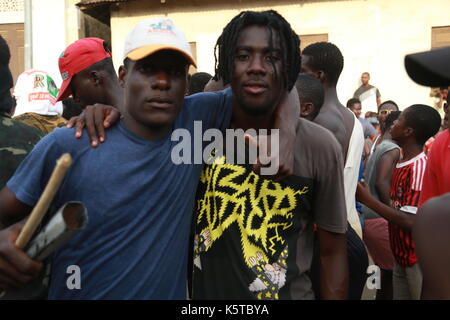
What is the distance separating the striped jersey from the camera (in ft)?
14.0

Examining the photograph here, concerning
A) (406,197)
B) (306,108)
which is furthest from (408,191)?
(306,108)

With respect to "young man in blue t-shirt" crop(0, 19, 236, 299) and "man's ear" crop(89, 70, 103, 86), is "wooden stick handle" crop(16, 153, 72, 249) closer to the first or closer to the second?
"young man in blue t-shirt" crop(0, 19, 236, 299)

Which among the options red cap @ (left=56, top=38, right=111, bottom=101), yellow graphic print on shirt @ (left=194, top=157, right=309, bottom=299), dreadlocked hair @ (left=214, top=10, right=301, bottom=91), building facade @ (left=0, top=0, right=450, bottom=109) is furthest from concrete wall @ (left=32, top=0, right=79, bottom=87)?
yellow graphic print on shirt @ (left=194, top=157, right=309, bottom=299)

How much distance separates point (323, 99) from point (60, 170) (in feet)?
8.32

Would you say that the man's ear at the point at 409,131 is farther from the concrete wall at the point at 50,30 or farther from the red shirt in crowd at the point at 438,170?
the concrete wall at the point at 50,30

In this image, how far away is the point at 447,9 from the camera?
13.4 m

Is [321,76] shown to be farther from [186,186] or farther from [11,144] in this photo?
[11,144]

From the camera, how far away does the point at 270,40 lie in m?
2.35

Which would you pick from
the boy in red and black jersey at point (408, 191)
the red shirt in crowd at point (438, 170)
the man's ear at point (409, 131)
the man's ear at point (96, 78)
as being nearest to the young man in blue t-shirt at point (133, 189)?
the man's ear at point (96, 78)

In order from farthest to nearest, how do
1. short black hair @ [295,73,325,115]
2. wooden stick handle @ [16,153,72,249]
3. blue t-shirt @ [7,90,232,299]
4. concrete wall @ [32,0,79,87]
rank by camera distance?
concrete wall @ [32,0,79,87]
short black hair @ [295,73,325,115]
blue t-shirt @ [7,90,232,299]
wooden stick handle @ [16,153,72,249]

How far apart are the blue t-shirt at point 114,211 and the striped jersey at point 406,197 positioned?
8.97ft

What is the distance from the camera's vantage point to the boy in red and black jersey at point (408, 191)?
423cm

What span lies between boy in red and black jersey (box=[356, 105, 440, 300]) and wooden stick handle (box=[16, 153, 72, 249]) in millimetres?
2953
